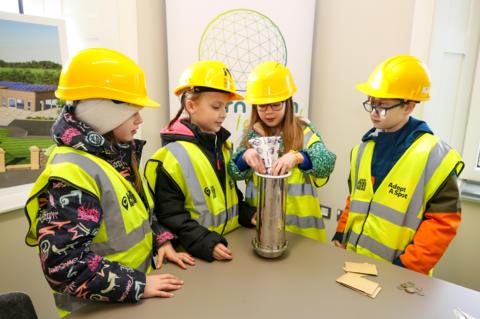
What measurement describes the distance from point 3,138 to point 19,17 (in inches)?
24.4

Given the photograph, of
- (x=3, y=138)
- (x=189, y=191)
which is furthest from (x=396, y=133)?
(x=3, y=138)

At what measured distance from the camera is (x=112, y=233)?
3.07 ft

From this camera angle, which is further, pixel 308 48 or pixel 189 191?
pixel 308 48

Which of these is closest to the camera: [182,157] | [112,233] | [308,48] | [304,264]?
[112,233]

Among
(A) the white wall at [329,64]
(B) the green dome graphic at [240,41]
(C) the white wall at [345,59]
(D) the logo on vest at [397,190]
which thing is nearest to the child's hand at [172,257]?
(D) the logo on vest at [397,190]

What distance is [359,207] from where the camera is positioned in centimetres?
138

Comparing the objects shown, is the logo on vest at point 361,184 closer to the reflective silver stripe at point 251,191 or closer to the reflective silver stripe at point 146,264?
the reflective silver stripe at point 251,191

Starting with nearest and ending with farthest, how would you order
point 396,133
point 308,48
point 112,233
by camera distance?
point 112,233 < point 396,133 < point 308,48

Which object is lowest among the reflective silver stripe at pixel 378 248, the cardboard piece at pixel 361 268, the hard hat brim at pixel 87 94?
the reflective silver stripe at pixel 378 248

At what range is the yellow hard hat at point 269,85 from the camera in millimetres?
1337

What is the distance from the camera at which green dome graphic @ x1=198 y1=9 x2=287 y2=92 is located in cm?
207

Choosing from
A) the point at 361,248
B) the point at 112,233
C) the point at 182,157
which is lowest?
the point at 361,248

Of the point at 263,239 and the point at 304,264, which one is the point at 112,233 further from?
the point at 304,264

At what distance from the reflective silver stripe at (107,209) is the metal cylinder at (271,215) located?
41 cm
